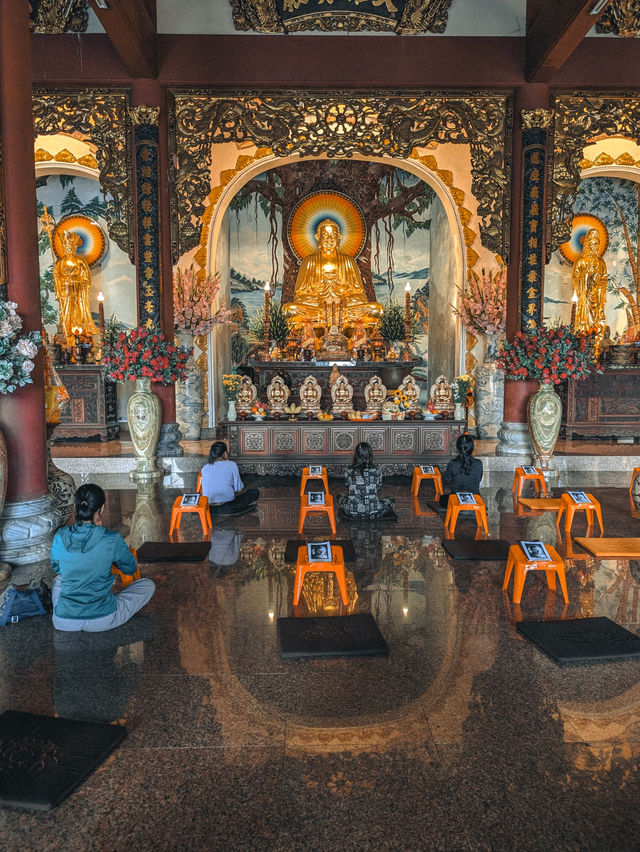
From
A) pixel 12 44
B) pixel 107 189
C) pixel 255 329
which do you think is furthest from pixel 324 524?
pixel 255 329

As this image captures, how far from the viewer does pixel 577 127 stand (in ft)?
28.8

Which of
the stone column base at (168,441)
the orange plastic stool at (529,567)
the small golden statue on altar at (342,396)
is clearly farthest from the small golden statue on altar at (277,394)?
the orange plastic stool at (529,567)

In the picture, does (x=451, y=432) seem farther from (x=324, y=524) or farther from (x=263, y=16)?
(x=263, y=16)

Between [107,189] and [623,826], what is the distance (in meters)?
8.83

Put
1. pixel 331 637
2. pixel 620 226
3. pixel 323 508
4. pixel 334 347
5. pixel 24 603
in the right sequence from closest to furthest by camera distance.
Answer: pixel 331 637, pixel 24 603, pixel 323 508, pixel 334 347, pixel 620 226

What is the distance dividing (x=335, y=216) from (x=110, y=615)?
42.1ft

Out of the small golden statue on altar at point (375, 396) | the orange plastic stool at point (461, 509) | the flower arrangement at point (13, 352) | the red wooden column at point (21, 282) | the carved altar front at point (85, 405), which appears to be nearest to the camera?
the flower arrangement at point (13, 352)

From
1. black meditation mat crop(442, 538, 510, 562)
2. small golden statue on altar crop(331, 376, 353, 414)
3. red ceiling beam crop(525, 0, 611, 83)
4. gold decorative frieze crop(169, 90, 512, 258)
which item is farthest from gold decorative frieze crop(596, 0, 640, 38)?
black meditation mat crop(442, 538, 510, 562)

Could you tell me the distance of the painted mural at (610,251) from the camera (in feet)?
43.9

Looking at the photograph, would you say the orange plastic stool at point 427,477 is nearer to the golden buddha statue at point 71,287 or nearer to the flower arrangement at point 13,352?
the flower arrangement at point 13,352

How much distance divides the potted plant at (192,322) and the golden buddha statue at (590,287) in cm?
715

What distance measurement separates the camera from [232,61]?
8562 millimetres

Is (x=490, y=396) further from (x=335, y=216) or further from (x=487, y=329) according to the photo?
(x=335, y=216)

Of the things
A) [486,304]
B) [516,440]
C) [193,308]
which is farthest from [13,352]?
[486,304]
